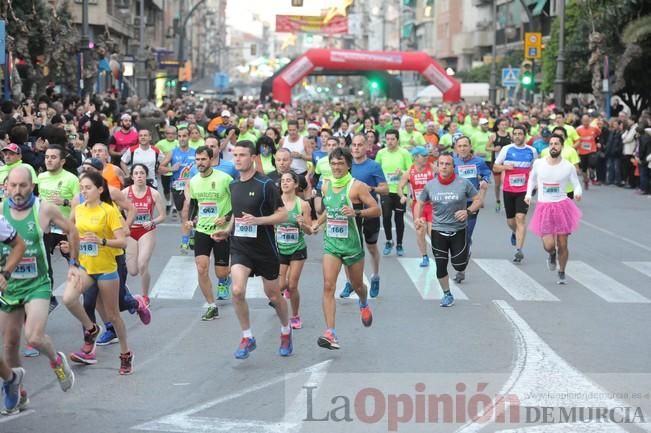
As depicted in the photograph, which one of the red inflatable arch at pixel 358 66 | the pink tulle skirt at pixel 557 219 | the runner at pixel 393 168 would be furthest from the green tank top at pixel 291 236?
the red inflatable arch at pixel 358 66

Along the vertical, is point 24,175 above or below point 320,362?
above

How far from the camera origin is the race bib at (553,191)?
15.4 meters

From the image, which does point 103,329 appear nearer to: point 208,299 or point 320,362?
point 208,299

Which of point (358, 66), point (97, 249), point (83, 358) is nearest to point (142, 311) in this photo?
point (83, 358)

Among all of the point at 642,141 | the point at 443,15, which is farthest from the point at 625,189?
the point at 443,15

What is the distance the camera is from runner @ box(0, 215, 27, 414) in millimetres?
8016

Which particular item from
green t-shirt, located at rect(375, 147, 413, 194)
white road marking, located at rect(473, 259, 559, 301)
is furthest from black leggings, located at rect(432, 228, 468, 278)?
green t-shirt, located at rect(375, 147, 413, 194)

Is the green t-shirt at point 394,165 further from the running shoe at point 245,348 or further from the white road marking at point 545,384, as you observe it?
the running shoe at point 245,348

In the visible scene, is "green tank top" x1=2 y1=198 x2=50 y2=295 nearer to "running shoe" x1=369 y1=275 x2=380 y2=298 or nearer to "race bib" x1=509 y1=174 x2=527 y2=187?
"running shoe" x1=369 y1=275 x2=380 y2=298

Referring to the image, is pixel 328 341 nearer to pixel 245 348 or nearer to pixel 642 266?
pixel 245 348

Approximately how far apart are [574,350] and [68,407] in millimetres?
4553

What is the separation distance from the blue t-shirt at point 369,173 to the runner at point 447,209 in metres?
0.92

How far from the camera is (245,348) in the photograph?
10.2 meters

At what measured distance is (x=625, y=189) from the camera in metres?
Result: 31.3
